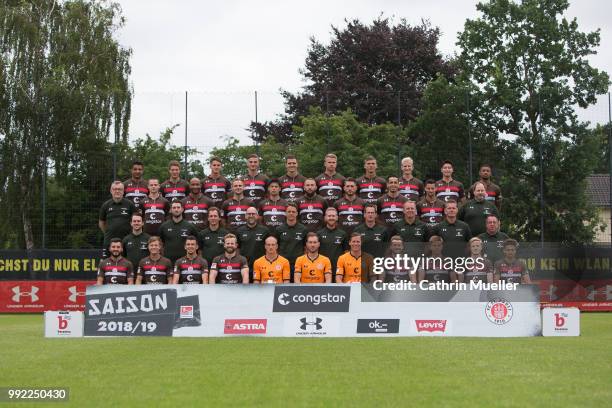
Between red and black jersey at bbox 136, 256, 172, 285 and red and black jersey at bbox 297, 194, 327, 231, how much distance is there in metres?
2.74

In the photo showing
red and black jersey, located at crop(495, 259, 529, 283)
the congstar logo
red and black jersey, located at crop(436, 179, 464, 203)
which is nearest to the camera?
the congstar logo

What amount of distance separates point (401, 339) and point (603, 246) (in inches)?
536

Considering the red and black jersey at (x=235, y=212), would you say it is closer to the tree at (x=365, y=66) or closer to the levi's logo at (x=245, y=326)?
the levi's logo at (x=245, y=326)

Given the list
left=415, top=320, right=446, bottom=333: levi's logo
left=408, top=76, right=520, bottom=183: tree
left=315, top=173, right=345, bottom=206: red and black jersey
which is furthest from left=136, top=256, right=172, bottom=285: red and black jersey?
left=408, top=76, right=520, bottom=183: tree

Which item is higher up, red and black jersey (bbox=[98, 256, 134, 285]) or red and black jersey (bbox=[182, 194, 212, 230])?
red and black jersey (bbox=[182, 194, 212, 230])

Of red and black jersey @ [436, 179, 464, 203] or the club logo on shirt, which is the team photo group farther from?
the club logo on shirt

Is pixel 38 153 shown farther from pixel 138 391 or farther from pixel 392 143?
pixel 138 391

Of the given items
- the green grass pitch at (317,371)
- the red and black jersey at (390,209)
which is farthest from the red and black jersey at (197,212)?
the green grass pitch at (317,371)

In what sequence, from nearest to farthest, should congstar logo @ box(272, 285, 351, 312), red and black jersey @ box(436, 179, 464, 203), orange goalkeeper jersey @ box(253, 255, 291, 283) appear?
1. congstar logo @ box(272, 285, 351, 312)
2. orange goalkeeper jersey @ box(253, 255, 291, 283)
3. red and black jersey @ box(436, 179, 464, 203)

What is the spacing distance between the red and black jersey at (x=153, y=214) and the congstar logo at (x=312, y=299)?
4228mm

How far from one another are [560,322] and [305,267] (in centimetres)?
434

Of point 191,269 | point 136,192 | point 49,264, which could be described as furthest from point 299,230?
point 49,264

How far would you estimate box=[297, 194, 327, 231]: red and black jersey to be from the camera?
18625mm

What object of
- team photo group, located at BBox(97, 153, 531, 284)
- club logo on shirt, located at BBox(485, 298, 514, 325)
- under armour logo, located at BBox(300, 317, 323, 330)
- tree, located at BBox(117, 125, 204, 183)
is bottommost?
under armour logo, located at BBox(300, 317, 323, 330)
